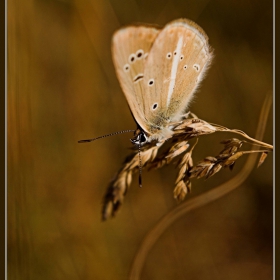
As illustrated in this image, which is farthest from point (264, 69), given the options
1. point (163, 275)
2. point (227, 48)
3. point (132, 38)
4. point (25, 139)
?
point (25, 139)

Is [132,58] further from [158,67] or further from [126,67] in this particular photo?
[158,67]

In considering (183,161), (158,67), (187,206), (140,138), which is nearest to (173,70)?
(158,67)

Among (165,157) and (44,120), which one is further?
(44,120)

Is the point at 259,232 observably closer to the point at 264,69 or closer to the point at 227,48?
the point at 264,69

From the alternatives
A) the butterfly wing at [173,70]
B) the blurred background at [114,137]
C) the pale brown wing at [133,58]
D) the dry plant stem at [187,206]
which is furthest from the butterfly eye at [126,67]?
the blurred background at [114,137]

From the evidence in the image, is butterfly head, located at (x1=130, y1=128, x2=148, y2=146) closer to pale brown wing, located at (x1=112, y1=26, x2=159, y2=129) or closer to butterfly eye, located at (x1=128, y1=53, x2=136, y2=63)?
pale brown wing, located at (x1=112, y1=26, x2=159, y2=129)

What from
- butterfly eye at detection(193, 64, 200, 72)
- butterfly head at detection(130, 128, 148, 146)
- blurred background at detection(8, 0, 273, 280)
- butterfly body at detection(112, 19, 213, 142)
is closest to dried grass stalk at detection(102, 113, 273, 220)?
butterfly head at detection(130, 128, 148, 146)

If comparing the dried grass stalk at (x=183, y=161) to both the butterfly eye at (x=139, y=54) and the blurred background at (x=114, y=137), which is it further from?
the blurred background at (x=114, y=137)
